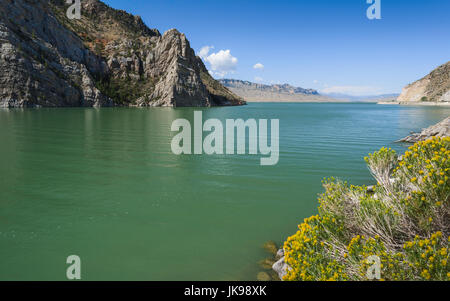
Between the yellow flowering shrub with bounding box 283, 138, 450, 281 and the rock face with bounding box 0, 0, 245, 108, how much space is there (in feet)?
343

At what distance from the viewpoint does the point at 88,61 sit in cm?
13162

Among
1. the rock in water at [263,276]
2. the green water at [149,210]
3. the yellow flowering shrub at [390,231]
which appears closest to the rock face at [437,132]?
the green water at [149,210]

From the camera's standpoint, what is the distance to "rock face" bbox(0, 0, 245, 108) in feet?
295

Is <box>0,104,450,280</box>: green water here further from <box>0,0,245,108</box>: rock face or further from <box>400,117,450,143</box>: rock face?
<box>0,0,245,108</box>: rock face

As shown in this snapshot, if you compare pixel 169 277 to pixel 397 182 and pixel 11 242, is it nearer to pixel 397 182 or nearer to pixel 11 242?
pixel 11 242

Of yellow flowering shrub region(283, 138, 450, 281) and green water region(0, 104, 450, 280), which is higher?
yellow flowering shrub region(283, 138, 450, 281)

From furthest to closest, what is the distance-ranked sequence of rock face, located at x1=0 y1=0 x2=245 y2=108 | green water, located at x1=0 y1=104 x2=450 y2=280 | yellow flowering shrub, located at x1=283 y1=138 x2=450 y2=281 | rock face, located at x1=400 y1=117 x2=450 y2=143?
rock face, located at x1=0 y1=0 x2=245 y2=108, rock face, located at x1=400 y1=117 x2=450 y2=143, green water, located at x1=0 y1=104 x2=450 y2=280, yellow flowering shrub, located at x1=283 y1=138 x2=450 y2=281

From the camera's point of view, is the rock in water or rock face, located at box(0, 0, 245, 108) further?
rock face, located at box(0, 0, 245, 108)

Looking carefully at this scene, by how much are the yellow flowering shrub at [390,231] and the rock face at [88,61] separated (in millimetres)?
104556

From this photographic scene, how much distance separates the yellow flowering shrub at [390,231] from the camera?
4.96m

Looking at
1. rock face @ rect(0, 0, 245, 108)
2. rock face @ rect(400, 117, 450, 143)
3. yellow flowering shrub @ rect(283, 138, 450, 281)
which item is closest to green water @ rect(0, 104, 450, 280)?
yellow flowering shrub @ rect(283, 138, 450, 281)

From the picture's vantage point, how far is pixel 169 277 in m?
7.48

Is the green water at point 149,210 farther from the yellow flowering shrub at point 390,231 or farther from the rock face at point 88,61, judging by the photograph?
the rock face at point 88,61

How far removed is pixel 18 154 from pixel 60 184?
9731 mm
